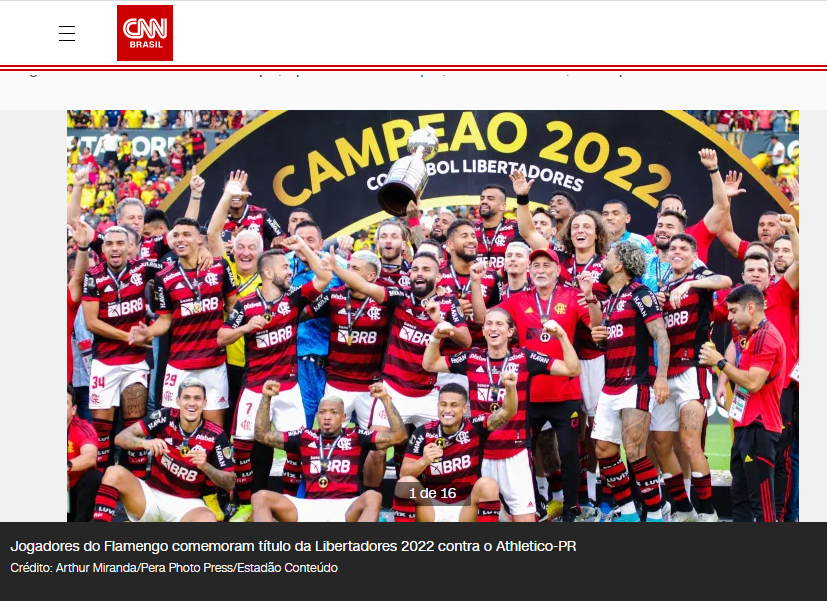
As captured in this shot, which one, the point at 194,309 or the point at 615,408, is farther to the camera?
the point at 194,309

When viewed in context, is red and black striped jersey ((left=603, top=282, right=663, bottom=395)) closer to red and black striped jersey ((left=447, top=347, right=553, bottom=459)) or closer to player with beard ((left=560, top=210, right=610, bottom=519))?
player with beard ((left=560, top=210, right=610, bottom=519))

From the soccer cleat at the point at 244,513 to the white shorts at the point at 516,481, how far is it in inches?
65.4

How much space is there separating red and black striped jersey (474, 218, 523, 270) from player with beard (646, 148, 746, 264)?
109cm

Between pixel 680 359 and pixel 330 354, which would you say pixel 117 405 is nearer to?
pixel 330 354

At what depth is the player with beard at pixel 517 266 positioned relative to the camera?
7414 mm

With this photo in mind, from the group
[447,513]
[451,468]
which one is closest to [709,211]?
[451,468]

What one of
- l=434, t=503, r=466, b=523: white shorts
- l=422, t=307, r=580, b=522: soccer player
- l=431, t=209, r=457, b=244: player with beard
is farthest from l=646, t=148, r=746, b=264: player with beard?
l=434, t=503, r=466, b=523: white shorts

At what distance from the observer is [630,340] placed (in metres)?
7.11

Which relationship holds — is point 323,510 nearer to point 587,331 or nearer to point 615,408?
point 615,408

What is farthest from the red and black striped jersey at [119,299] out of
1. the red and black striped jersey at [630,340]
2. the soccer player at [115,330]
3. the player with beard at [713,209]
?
the player with beard at [713,209]

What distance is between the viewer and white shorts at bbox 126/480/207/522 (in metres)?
6.79

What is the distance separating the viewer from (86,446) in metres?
6.79

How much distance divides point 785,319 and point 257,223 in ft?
13.3
